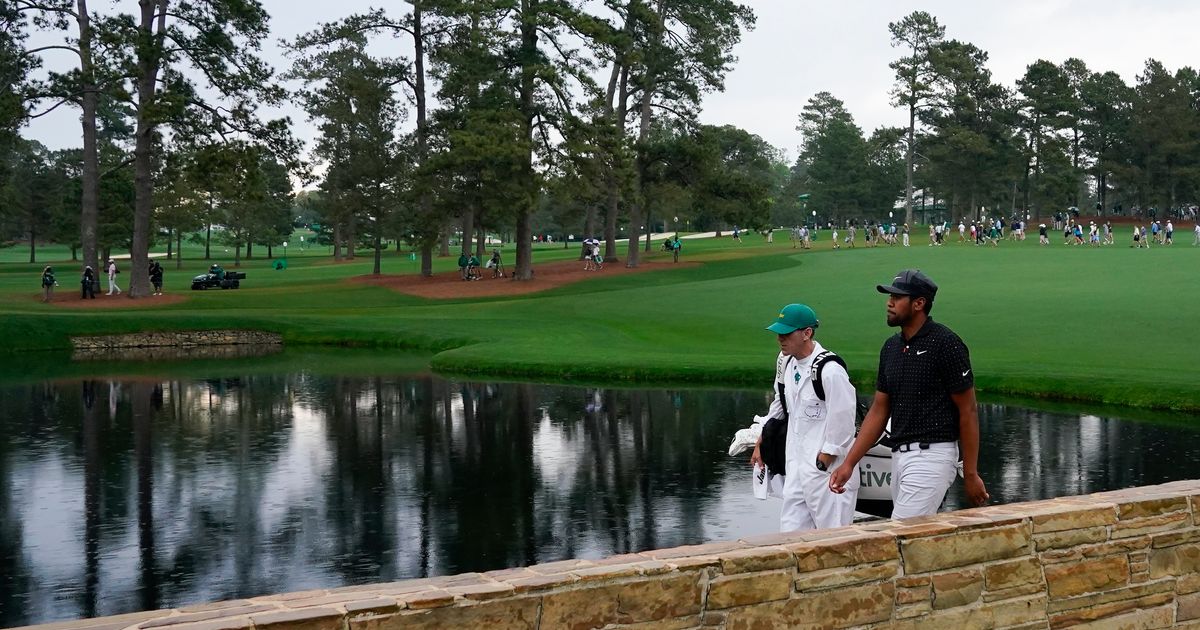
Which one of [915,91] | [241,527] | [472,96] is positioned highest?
[915,91]

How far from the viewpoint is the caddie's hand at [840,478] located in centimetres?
718

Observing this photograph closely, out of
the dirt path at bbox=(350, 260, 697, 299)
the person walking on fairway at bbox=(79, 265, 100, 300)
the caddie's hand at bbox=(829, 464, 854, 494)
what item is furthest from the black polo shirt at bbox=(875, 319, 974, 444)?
the person walking on fairway at bbox=(79, 265, 100, 300)

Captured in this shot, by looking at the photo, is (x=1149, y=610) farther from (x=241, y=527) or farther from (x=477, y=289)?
(x=477, y=289)

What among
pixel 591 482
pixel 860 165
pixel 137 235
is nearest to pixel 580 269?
pixel 137 235

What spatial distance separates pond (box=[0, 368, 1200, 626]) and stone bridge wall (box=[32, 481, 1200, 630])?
5.15 metres

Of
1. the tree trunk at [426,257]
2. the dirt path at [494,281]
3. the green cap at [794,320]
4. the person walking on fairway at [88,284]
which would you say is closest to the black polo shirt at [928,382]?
the green cap at [794,320]

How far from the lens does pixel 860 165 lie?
4754 inches

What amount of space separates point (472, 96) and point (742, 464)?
3950 cm

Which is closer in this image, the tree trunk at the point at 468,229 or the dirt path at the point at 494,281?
the dirt path at the point at 494,281

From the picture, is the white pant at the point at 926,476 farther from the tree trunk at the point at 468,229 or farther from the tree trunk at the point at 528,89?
the tree trunk at the point at 468,229

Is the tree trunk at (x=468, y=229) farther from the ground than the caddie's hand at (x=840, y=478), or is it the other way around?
the tree trunk at (x=468, y=229)

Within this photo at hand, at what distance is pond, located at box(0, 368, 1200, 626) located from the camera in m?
11.0

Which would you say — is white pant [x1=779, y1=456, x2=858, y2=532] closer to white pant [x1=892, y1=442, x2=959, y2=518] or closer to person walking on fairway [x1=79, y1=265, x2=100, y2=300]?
white pant [x1=892, y1=442, x2=959, y2=518]

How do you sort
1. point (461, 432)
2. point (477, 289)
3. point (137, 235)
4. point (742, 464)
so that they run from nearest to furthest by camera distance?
point (742, 464) → point (461, 432) → point (137, 235) → point (477, 289)
